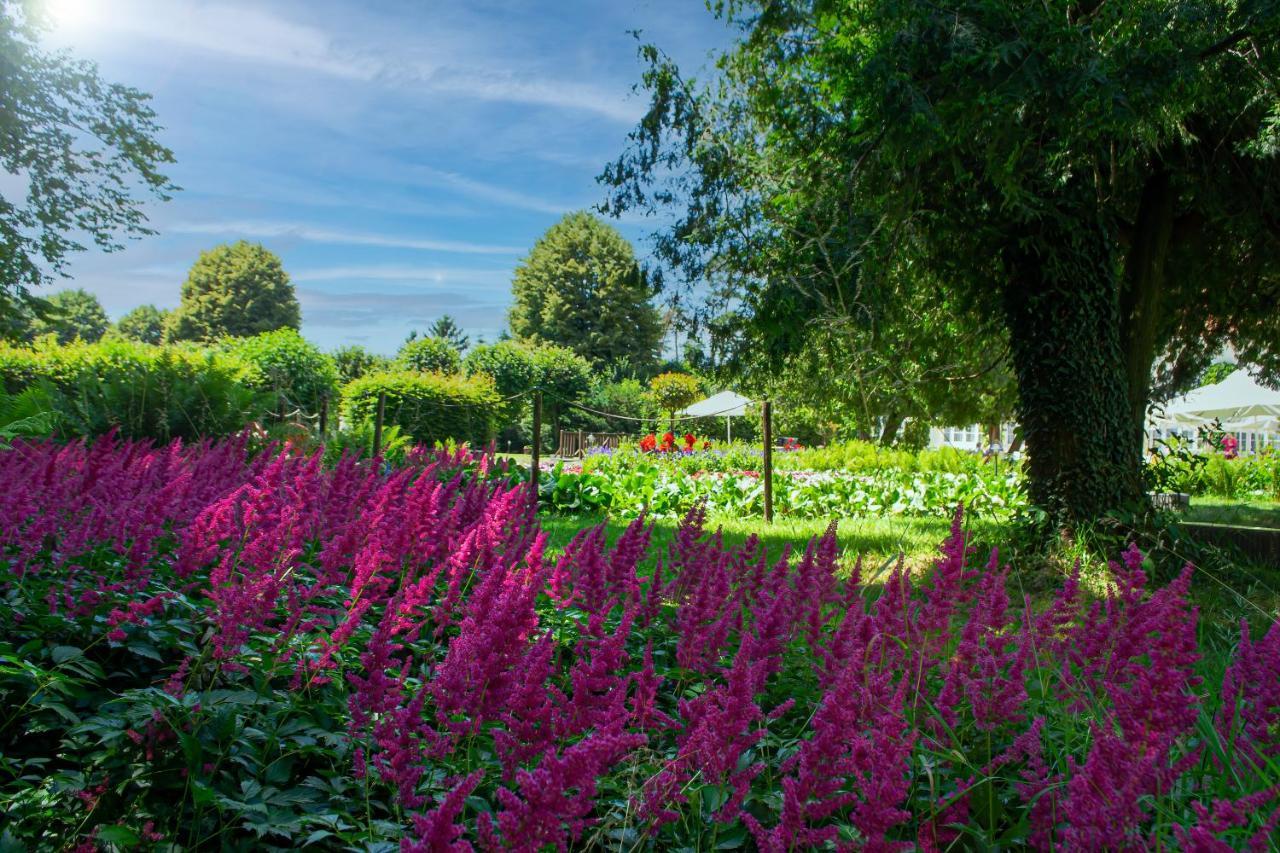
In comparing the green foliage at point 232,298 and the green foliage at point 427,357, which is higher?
the green foliage at point 232,298

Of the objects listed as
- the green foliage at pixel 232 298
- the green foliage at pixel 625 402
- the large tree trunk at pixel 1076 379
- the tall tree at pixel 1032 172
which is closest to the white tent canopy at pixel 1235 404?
the tall tree at pixel 1032 172

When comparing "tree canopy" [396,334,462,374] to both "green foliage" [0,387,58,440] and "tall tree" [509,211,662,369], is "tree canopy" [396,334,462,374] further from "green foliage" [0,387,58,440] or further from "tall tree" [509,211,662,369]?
"green foliage" [0,387,58,440]

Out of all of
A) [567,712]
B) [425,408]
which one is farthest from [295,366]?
[567,712]

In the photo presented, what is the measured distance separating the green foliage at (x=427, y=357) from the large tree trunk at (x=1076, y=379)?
88.9 ft

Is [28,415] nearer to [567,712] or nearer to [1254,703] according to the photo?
[567,712]

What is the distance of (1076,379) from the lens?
721 cm

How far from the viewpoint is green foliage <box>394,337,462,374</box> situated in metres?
32.6

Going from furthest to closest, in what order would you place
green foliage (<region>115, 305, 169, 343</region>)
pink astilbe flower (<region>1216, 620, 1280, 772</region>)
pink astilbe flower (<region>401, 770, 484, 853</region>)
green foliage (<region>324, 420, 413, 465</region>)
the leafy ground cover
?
green foliage (<region>115, 305, 169, 343</region>) → green foliage (<region>324, 420, 413, 465</region>) → pink astilbe flower (<region>1216, 620, 1280, 772</region>) → the leafy ground cover → pink astilbe flower (<region>401, 770, 484, 853</region>)

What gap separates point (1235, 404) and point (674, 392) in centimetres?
2253

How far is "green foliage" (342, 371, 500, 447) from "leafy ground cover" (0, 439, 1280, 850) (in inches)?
693

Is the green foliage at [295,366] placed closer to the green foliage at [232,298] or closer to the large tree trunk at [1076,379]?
the large tree trunk at [1076,379]

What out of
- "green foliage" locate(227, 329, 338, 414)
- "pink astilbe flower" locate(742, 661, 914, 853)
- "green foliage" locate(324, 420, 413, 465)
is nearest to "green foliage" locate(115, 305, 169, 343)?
"green foliage" locate(227, 329, 338, 414)

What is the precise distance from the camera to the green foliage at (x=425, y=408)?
2059 cm

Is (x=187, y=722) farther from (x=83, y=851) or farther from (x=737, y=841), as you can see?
(x=737, y=841)
